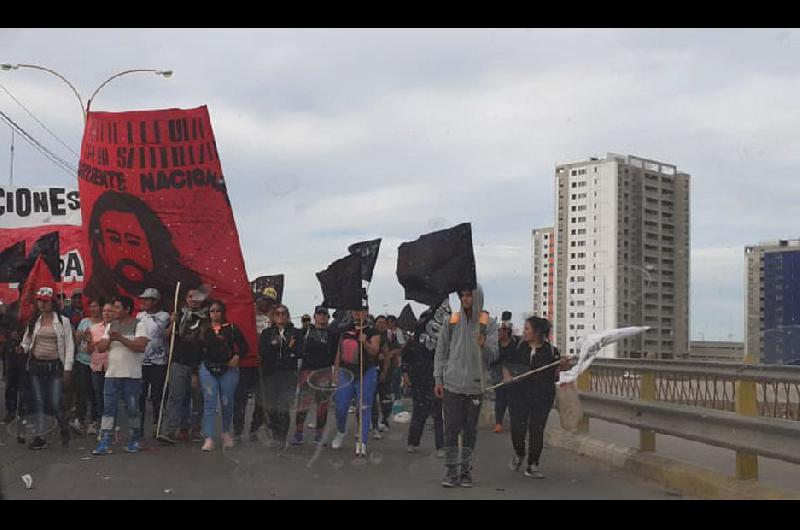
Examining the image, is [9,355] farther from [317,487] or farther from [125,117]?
[317,487]

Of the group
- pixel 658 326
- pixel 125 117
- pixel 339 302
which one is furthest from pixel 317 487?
pixel 658 326

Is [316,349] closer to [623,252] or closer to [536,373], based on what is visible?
[536,373]

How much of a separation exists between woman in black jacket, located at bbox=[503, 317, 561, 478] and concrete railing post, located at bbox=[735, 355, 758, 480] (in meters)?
2.01

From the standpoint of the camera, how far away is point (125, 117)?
1102 centimetres

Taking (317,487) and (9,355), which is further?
(9,355)

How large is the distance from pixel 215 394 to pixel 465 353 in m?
3.37

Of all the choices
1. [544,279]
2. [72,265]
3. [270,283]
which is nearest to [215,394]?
[270,283]

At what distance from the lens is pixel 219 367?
10797 mm

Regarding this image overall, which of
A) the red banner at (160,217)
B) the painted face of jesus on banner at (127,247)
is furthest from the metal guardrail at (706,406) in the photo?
the painted face of jesus on banner at (127,247)

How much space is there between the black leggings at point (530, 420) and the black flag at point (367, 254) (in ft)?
9.42

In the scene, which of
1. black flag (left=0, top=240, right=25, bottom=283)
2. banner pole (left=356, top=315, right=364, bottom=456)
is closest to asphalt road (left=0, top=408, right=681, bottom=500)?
banner pole (left=356, top=315, right=364, bottom=456)

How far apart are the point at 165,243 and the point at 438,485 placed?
4.32 m

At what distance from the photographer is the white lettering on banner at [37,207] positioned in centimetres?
1872

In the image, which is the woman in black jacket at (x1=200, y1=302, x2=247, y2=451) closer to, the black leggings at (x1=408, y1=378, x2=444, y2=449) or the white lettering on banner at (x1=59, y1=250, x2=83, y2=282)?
the black leggings at (x1=408, y1=378, x2=444, y2=449)
